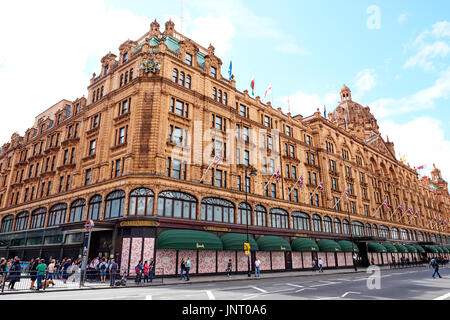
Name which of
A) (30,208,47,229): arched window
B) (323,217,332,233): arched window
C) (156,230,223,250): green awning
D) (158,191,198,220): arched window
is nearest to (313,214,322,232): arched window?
(323,217,332,233): arched window

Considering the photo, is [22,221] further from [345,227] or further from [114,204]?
[345,227]

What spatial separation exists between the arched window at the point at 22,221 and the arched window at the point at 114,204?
21.1 m

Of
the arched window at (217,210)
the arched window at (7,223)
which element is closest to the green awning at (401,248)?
the arched window at (217,210)

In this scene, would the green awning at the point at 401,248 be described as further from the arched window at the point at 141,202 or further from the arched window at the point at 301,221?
the arched window at the point at 141,202

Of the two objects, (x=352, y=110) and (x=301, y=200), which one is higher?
(x=352, y=110)

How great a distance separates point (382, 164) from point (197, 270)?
62255 millimetres

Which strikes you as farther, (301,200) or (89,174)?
(301,200)

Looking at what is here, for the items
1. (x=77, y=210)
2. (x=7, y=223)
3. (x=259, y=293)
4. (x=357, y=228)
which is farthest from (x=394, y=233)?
(x=7, y=223)

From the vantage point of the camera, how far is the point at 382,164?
7362cm

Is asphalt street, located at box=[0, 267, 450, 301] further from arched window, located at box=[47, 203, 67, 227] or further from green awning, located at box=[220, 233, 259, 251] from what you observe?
arched window, located at box=[47, 203, 67, 227]

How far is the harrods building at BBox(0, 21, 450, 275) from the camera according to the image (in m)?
28.9

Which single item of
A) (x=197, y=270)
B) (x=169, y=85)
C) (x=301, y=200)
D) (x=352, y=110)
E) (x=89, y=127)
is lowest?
(x=197, y=270)

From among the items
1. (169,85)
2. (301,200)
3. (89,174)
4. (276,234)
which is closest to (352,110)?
(301,200)
